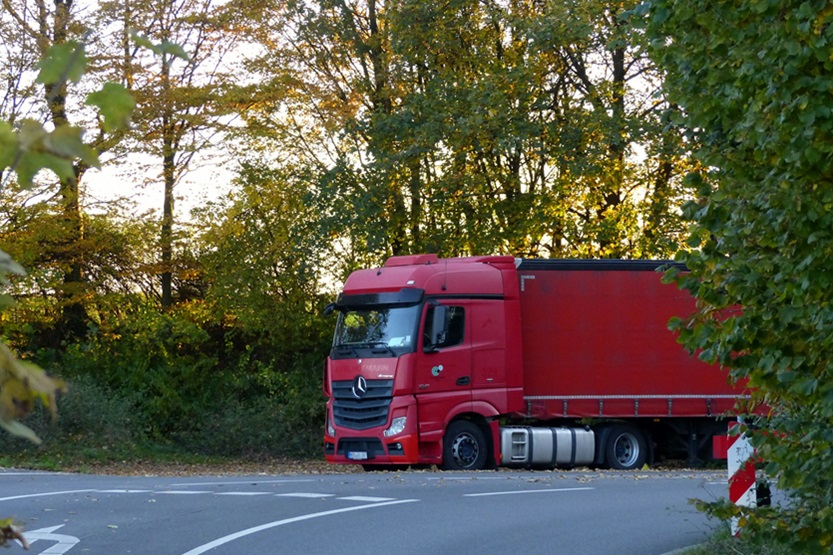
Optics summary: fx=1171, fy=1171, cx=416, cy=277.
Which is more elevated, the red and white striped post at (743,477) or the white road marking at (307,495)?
the red and white striped post at (743,477)

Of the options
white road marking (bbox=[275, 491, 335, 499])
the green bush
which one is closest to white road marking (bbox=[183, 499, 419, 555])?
white road marking (bbox=[275, 491, 335, 499])

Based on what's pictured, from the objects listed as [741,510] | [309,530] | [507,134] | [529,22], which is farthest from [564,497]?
[529,22]

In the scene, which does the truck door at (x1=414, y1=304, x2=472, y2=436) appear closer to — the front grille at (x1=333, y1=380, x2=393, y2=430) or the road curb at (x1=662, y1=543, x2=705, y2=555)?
the front grille at (x1=333, y1=380, x2=393, y2=430)

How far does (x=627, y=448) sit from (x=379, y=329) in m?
5.41

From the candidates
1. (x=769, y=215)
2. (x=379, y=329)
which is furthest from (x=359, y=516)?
(x=379, y=329)

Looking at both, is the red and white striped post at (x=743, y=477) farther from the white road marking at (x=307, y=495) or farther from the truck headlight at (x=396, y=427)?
the truck headlight at (x=396, y=427)

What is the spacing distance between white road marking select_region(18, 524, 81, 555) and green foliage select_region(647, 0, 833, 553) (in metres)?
5.83

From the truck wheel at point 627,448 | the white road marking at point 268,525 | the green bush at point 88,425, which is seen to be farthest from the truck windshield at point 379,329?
the white road marking at point 268,525

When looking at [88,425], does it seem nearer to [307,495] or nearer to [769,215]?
[307,495]

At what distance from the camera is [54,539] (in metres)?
10.1

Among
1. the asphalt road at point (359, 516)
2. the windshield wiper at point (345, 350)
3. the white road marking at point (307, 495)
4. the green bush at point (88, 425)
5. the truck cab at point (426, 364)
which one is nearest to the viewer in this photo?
the asphalt road at point (359, 516)

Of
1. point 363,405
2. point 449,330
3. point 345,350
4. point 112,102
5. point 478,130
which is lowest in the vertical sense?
point 363,405

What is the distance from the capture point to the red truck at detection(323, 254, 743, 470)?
1986cm

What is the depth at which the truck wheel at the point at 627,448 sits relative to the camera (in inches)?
855
